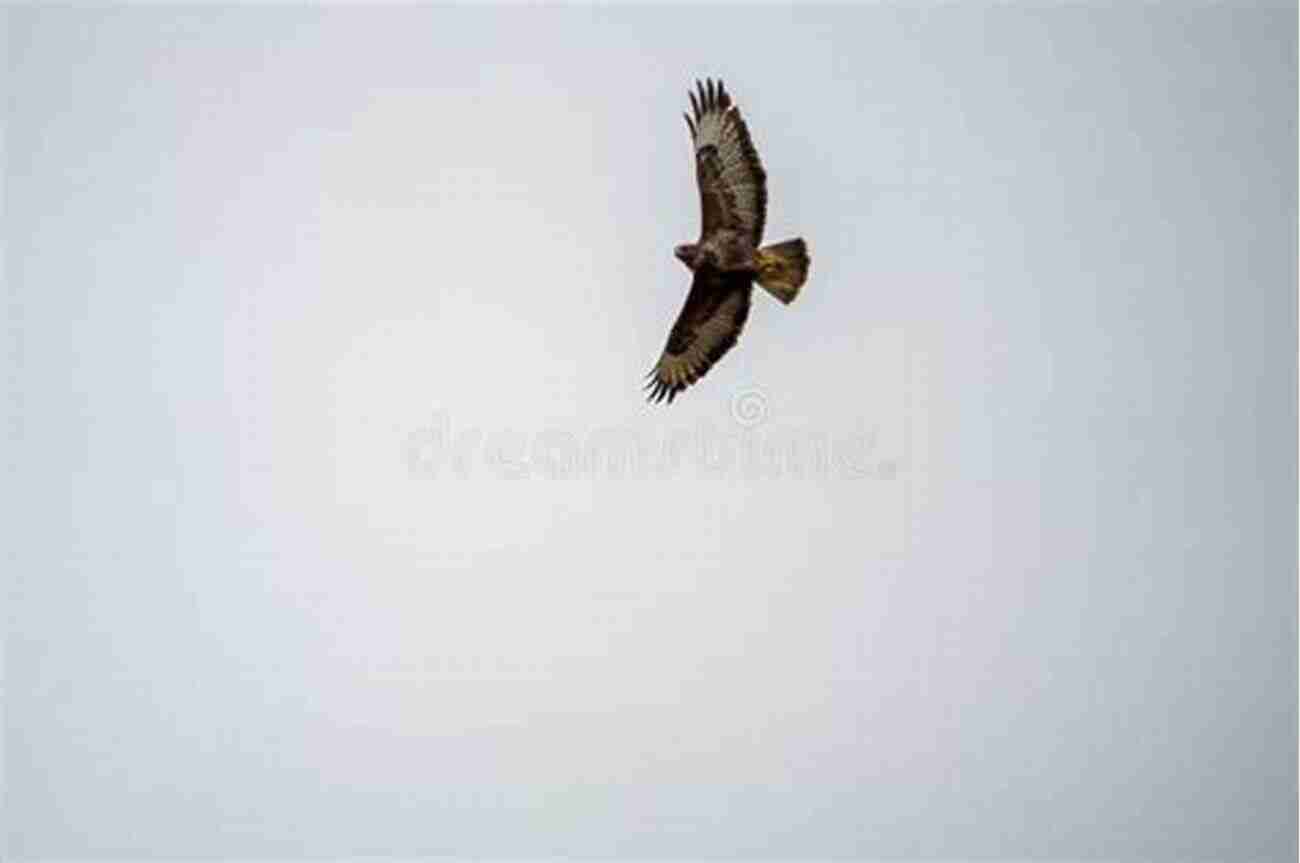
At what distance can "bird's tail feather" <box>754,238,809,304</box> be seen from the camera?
2.91m

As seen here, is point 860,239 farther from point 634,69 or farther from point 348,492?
point 348,492

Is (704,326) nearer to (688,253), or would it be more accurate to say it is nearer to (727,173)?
(688,253)

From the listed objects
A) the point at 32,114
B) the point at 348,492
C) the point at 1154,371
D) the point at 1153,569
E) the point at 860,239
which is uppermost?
the point at 32,114

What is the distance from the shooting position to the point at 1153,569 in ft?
10.6

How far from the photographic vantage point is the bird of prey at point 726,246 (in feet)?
9.44

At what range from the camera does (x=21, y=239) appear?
3.21m

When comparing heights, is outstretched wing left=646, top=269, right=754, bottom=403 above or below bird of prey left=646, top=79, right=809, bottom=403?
Answer: below

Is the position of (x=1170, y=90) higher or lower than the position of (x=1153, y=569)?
higher

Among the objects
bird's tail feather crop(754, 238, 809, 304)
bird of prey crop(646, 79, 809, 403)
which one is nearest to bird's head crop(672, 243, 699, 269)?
bird of prey crop(646, 79, 809, 403)

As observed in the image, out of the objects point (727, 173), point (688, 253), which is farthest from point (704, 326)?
point (727, 173)

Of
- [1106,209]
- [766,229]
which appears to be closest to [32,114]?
[766,229]

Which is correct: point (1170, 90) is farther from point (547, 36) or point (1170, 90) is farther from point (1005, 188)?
point (547, 36)

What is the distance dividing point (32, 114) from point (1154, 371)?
2.63 meters

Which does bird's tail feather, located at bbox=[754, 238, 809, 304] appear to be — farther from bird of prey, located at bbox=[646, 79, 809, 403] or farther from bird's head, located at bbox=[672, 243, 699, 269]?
bird's head, located at bbox=[672, 243, 699, 269]
